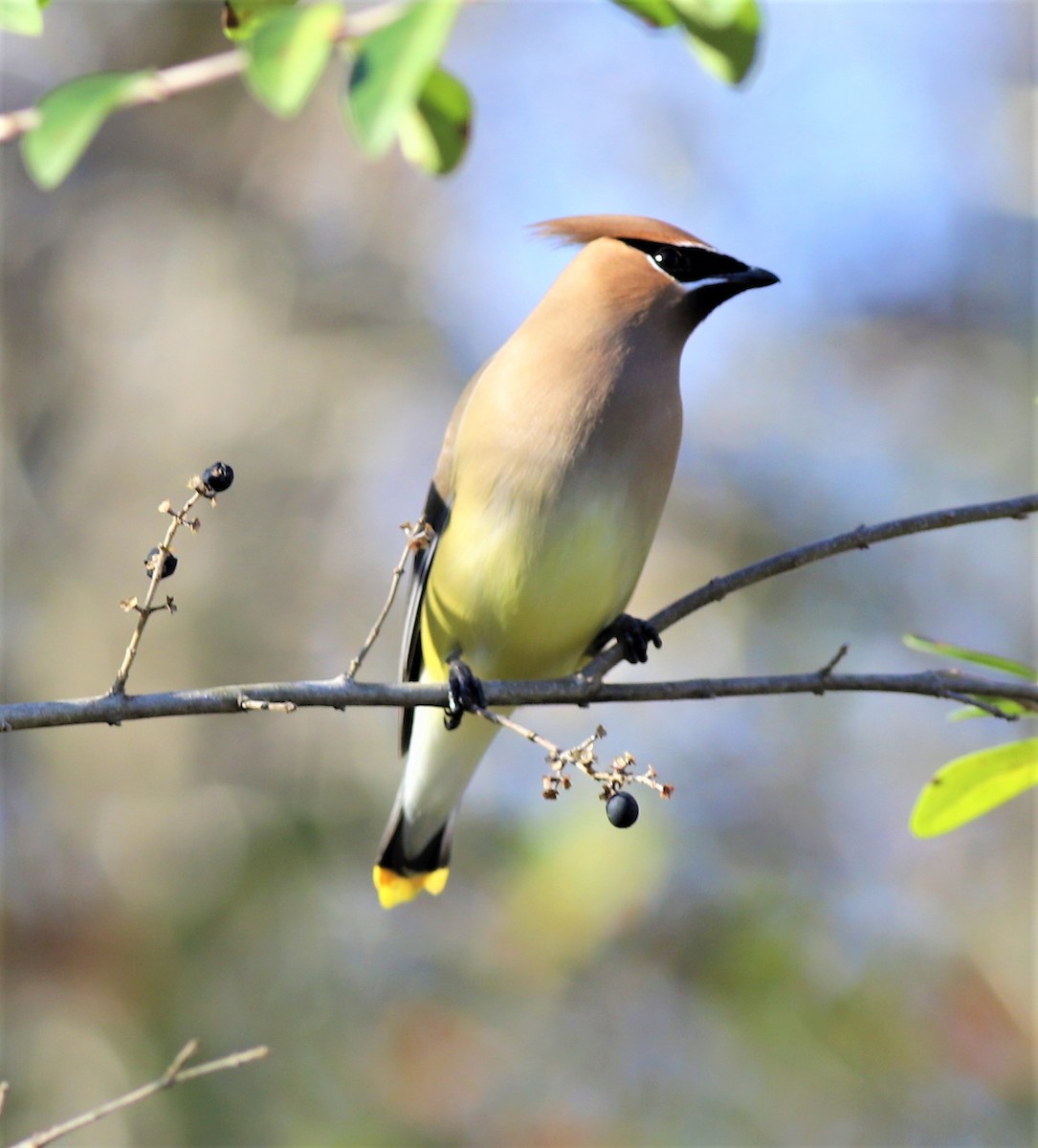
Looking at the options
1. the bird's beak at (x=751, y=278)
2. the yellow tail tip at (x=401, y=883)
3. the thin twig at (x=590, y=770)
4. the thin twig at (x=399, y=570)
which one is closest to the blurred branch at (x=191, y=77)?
the thin twig at (x=399, y=570)

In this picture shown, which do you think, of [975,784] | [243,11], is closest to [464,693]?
[975,784]

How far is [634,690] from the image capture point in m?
2.32

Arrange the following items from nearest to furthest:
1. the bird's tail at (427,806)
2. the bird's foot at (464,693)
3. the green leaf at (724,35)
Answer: the green leaf at (724,35) → the bird's foot at (464,693) → the bird's tail at (427,806)

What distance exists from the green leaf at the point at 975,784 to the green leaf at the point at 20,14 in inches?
61.3

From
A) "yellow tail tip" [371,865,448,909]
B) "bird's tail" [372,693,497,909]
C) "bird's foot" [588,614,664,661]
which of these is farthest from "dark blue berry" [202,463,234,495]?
"yellow tail tip" [371,865,448,909]

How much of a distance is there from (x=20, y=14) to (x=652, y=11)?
0.73 m

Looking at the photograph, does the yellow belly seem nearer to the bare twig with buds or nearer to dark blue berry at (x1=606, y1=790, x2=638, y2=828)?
dark blue berry at (x1=606, y1=790, x2=638, y2=828)

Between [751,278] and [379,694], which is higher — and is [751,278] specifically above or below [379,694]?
above

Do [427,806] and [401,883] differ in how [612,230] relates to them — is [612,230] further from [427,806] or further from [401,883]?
[401,883]

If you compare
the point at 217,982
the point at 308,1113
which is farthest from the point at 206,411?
the point at 308,1113

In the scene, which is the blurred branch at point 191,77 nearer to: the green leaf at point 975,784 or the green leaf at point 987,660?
the green leaf at point 987,660

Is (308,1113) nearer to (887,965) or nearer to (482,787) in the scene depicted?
(482,787)

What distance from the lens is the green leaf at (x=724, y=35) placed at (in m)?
1.62

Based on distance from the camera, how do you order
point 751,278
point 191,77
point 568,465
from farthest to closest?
point 751,278
point 568,465
point 191,77
